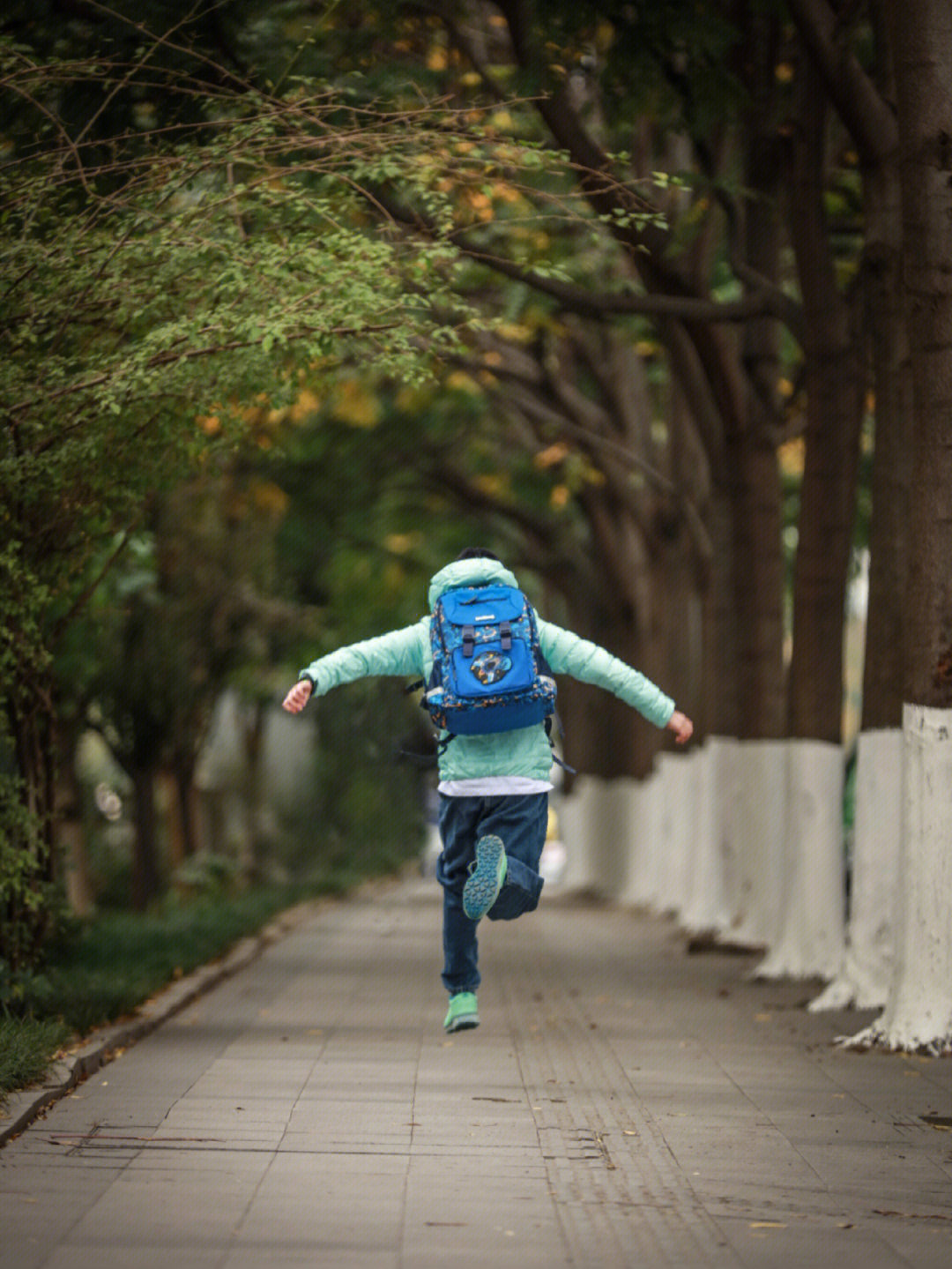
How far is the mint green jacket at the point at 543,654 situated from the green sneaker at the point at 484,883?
460 mm

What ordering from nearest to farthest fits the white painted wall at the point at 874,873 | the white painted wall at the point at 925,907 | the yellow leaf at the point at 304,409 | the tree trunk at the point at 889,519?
the white painted wall at the point at 925,907
the tree trunk at the point at 889,519
the white painted wall at the point at 874,873
the yellow leaf at the point at 304,409

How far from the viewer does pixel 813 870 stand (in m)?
14.2

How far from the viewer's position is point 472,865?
8461mm

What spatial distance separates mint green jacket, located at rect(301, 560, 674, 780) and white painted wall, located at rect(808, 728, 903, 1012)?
3940 millimetres

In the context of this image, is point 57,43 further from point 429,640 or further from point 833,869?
point 833,869

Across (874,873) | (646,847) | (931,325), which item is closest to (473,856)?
(931,325)

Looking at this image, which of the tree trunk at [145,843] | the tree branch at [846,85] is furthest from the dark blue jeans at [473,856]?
the tree trunk at [145,843]

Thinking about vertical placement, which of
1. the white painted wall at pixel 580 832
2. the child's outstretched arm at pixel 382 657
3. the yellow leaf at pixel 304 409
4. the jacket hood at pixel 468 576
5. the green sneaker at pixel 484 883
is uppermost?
the yellow leaf at pixel 304 409

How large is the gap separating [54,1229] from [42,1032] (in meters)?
3.41

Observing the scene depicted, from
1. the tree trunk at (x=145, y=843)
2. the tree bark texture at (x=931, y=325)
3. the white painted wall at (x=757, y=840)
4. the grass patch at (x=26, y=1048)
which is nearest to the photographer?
the grass patch at (x=26, y=1048)

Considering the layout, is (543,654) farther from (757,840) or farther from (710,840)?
Answer: (710,840)

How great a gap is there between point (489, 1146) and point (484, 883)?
1.21 metres

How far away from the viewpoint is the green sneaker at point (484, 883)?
8258 millimetres

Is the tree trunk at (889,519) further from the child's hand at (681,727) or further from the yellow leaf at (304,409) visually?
the yellow leaf at (304,409)
